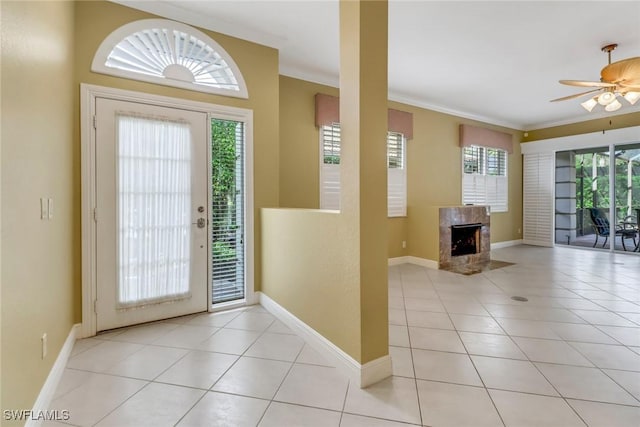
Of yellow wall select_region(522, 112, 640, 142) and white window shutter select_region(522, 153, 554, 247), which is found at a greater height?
yellow wall select_region(522, 112, 640, 142)

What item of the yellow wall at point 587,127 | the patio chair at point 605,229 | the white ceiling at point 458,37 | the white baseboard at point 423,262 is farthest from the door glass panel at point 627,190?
the white baseboard at point 423,262

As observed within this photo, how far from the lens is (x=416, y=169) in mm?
5531

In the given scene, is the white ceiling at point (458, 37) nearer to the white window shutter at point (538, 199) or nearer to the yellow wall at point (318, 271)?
the yellow wall at point (318, 271)

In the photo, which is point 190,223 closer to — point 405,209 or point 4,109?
point 4,109

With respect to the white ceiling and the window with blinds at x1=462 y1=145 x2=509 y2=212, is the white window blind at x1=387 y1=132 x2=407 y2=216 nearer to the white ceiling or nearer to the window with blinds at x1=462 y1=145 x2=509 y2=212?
the white ceiling

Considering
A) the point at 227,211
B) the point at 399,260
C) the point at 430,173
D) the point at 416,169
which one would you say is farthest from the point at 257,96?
the point at 430,173

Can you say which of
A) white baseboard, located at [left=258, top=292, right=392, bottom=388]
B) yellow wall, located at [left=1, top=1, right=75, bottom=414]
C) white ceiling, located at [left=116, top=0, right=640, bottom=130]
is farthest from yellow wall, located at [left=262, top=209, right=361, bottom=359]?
white ceiling, located at [left=116, top=0, right=640, bottom=130]

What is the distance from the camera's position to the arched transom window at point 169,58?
→ 2617mm

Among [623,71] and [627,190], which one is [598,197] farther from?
[623,71]

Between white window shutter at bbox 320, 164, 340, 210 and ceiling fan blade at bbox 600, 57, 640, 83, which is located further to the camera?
white window shutter at bbox 320, 164, 340, 210

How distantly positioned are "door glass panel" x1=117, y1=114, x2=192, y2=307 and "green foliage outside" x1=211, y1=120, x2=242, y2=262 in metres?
0.27

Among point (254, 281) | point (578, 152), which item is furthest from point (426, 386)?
point (578, 152)

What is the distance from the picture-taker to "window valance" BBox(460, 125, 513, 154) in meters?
6.14

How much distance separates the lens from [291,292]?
2.68 m
